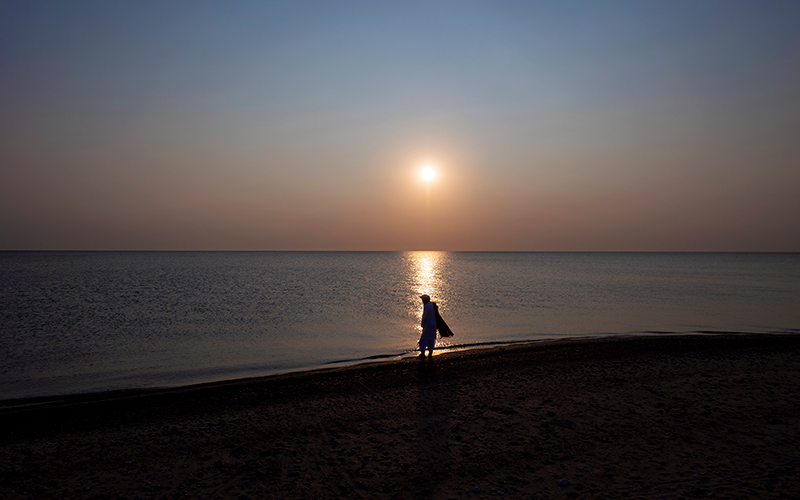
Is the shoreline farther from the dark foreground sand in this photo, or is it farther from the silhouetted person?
the silhouetted person

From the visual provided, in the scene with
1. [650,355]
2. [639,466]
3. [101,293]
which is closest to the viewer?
[639,466]

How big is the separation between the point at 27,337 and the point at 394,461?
70.5 feet

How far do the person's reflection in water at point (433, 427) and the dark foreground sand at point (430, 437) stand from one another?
4 cm

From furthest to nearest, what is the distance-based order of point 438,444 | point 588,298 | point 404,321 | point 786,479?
point 588,298
point 404,321
point 438,444
point 786,479

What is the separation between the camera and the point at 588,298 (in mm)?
38469

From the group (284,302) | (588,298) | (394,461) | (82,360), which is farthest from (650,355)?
(284,302)

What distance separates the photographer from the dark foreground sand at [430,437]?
6.66 meters

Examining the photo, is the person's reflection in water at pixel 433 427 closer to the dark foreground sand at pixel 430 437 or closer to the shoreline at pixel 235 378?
the dark foreground sand at pixel 430 437

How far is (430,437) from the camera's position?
838cm

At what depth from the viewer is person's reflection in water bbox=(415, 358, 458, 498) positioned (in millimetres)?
6891

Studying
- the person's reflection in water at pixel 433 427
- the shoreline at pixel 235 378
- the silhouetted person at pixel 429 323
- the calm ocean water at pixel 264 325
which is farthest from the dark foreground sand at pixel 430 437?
the calm ocean water at pixel 264 325

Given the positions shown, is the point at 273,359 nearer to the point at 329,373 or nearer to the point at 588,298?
the point at 329,373

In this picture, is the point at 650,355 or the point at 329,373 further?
the point at 650,355

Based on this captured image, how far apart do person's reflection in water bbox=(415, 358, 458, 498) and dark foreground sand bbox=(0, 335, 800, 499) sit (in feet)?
0.12
